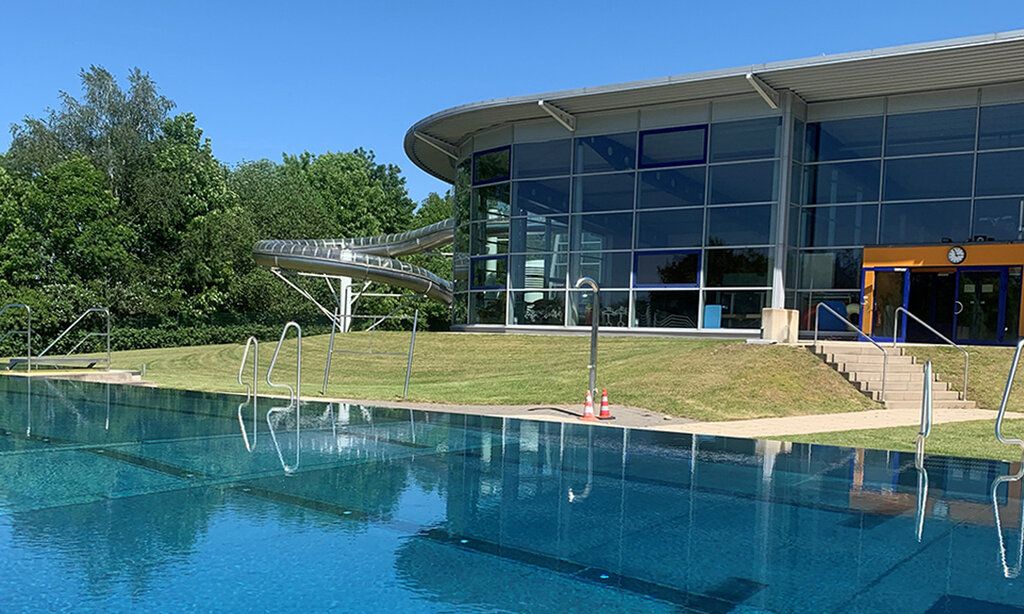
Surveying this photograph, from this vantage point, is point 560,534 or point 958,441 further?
point 958,441

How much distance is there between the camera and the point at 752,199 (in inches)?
901

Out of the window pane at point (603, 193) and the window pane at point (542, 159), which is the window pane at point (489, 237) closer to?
the window pane at point (542, 159)

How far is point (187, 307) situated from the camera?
39688 mm

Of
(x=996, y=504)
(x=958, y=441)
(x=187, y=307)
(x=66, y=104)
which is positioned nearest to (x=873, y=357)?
(x=958, y=441)

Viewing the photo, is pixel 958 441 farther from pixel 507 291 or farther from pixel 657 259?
pixel 507 291

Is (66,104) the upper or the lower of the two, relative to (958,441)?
upper

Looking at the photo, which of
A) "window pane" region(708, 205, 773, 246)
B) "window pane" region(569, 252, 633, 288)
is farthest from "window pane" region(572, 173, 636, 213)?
"window pane" region(708, 205, 773, 246)

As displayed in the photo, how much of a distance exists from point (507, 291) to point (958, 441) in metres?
17.1

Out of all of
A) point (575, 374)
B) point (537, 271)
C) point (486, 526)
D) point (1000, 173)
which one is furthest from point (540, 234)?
point (486, 526)

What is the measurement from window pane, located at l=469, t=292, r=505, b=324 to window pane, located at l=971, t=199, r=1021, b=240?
47.3ft

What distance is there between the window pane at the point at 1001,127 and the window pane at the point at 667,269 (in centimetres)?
841

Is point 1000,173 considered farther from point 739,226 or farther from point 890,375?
point 890,375

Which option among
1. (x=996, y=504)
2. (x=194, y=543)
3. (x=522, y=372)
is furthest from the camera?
(x=522, y=372)

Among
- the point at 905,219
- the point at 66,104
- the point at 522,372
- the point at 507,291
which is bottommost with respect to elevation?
the point at 522,372
